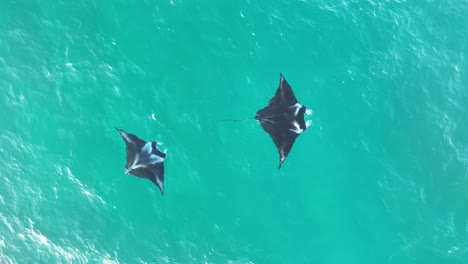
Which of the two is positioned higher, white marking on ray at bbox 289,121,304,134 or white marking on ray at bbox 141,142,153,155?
white marking on ray at bbox 289,121,304,134

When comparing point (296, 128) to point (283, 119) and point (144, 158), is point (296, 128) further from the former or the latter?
point (144, 158)

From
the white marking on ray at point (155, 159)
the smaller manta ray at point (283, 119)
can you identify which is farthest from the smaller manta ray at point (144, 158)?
the smaller manta ray at point (283, 119)

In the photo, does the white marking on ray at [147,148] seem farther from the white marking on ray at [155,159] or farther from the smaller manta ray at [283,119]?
the smaller manta ray at [283,119]

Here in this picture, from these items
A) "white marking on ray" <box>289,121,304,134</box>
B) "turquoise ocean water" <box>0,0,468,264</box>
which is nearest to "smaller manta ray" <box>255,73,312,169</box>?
"white marking on ray" <box>289,121,304,134</box>

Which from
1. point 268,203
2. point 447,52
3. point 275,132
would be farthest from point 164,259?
point 447,52

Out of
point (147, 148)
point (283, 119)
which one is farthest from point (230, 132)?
point (147, 148)

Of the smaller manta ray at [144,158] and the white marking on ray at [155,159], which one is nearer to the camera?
the smaller manta ray at [144,158]

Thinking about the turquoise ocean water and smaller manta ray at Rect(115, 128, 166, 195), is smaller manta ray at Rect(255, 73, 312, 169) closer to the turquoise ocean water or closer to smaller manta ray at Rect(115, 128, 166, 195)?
the turquoise ocean water
